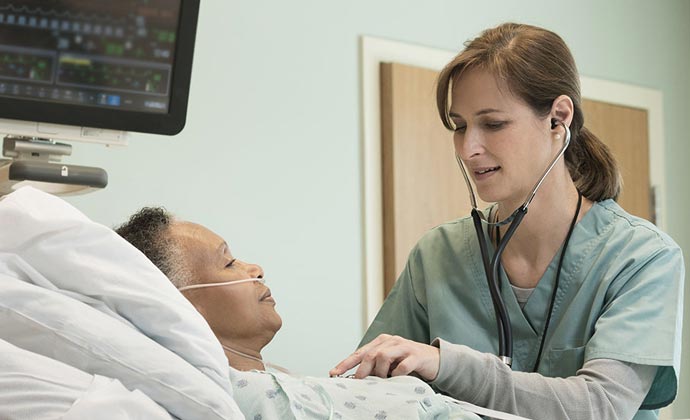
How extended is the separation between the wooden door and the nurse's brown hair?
3.79ft

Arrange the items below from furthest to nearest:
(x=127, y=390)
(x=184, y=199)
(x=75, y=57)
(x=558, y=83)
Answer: (x=184, y=199) < (x=75, y=57) < (x=558, y=83) < (x=127, y=390)

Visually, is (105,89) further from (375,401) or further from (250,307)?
(375,401)

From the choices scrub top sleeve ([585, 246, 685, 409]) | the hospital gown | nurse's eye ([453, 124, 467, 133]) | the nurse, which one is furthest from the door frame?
the hospital gown

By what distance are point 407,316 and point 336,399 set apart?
0.59 meters

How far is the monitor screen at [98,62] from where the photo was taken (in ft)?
6.09

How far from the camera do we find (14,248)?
106 centimetres

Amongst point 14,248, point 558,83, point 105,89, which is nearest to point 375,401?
point 14,248

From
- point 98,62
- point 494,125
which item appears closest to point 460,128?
point 494,125

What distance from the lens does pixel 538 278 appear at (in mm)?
1771

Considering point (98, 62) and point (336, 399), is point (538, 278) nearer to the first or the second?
point (336, 399)

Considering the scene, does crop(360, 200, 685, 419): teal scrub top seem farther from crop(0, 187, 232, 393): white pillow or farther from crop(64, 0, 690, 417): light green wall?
crop(64, 0, 690, 417): light green wall

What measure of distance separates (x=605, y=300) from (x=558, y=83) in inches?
15.7

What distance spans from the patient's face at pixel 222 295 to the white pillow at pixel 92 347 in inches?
22.3

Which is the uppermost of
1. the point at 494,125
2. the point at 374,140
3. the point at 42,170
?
the point at 374,140
